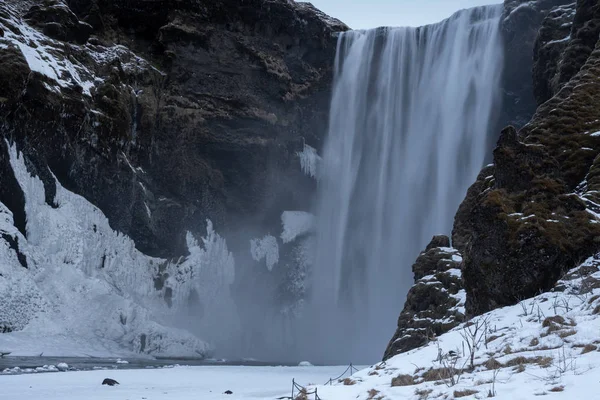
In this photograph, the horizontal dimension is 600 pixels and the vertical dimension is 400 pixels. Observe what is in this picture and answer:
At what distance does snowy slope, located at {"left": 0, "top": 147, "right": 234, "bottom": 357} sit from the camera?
104ft

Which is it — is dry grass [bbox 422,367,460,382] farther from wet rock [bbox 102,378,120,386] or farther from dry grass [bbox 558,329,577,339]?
wet rock [bbox 102,378,120,386]

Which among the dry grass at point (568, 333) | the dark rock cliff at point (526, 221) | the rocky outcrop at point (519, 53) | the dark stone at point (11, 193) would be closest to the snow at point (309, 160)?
the rocky outcrop at point (519, 53)

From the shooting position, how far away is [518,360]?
801cm

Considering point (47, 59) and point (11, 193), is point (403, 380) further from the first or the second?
point (47, 59)

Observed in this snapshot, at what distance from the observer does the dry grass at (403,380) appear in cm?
890

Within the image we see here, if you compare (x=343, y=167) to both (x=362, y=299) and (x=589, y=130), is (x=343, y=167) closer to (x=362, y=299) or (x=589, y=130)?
(x=362, y=299)

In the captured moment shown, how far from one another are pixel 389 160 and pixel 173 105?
2175 centimetres

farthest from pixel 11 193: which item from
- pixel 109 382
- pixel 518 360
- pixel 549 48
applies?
pixel 549 48

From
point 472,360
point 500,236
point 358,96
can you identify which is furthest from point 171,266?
point 472,360

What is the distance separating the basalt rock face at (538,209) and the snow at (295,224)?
3791cm

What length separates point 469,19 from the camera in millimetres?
50375

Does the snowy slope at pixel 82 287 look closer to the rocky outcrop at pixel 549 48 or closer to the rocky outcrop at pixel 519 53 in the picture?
the rocky outcrop at pixel 549 48

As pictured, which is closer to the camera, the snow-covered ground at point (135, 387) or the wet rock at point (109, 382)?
the snow-covered ground at point (135, 387)

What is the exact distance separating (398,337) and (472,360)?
38.8ft
